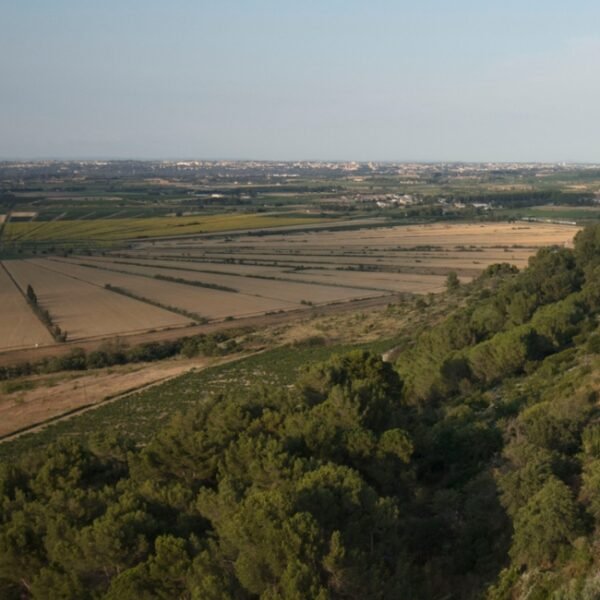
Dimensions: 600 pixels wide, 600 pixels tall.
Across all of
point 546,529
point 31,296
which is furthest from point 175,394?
point 31,296

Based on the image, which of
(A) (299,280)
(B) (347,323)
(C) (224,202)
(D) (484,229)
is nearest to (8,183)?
(C) (224,202)

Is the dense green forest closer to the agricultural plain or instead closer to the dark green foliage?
the dark green foliage

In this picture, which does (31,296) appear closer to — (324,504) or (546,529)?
(324,504)

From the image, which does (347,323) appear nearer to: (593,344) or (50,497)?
(593,344)

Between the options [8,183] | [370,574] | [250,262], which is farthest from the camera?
[8,183]

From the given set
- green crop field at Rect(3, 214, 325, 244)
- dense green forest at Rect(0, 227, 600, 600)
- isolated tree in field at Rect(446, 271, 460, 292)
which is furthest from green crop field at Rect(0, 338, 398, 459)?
green crop field at Rect(3, 214, 325, 244)

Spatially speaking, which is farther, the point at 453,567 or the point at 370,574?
the point at 453,567
